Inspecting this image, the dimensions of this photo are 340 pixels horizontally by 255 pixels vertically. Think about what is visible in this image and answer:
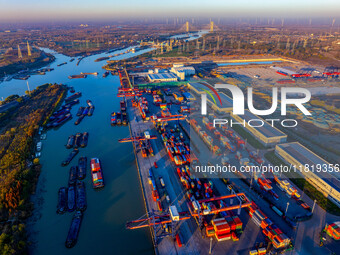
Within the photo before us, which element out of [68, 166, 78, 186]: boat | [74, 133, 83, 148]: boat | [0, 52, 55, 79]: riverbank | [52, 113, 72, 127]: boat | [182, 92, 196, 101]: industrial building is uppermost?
[0, 52, 55, 79]: riverbank

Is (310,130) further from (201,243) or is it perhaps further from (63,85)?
(63,85)

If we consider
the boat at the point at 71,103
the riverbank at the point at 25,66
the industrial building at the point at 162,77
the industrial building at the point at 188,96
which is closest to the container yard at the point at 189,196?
the industrial building at the point at 188,96

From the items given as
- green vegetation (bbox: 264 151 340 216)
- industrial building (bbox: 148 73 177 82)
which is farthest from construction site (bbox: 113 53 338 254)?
industrial building (bbox: 148 73 177 82)

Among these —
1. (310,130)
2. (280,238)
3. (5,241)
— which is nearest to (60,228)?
(5,241)

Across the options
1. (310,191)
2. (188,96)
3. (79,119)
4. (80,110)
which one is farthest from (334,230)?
(80,110)

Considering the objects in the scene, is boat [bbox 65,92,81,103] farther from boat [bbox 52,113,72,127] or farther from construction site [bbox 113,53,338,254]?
construction site [bbox 113,53,338,254]

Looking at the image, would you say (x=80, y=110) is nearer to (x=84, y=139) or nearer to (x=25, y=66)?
(x=84, y=139)
